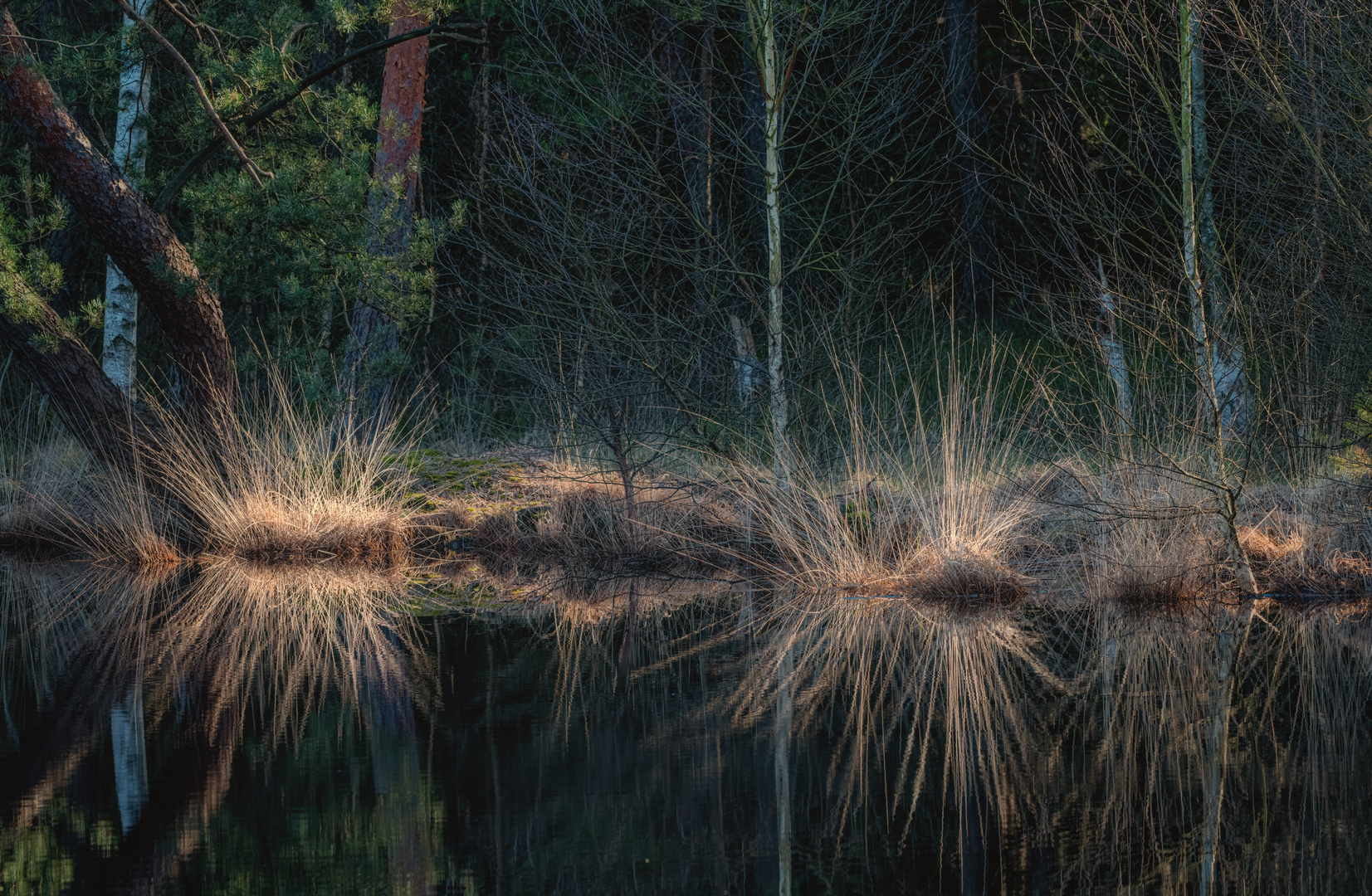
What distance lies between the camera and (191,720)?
4.87 meters

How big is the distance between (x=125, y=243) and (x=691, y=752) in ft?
24.7

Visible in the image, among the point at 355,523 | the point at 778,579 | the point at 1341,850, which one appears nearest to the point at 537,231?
the point at 355,523

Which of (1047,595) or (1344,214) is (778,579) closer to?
(1047,595)

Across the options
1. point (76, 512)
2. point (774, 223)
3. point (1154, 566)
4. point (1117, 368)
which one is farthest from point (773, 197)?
point (76, 512)

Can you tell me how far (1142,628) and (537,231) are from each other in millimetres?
6168

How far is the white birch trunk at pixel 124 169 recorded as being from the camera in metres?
13.2

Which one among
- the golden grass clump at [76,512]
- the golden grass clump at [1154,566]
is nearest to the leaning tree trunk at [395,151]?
the golden grass clump at [76,512]

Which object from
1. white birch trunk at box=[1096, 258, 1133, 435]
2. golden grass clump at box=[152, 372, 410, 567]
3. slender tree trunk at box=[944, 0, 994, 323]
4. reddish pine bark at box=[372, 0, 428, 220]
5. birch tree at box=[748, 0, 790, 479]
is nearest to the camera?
white birch trunk at box=[1096, 258, 1133, 435]

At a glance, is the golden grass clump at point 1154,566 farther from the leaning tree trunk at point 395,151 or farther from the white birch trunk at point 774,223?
the leaning tree trunk at point 395,151

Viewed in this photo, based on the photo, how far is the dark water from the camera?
3277mm

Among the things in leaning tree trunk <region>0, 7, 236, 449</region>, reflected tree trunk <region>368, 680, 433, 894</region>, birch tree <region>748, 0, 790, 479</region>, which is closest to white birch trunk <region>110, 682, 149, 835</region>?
reflected tree trunk <region>368, 680, 433, 894</region>

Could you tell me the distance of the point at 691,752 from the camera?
4.36 meters

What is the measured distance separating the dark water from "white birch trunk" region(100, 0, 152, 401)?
716cm

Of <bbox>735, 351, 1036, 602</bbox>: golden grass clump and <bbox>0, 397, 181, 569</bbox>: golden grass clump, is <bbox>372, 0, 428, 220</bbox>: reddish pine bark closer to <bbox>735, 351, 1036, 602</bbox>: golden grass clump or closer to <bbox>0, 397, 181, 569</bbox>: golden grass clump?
<bbox>0, 397, 181, 569</bbox>: golden grass clump
